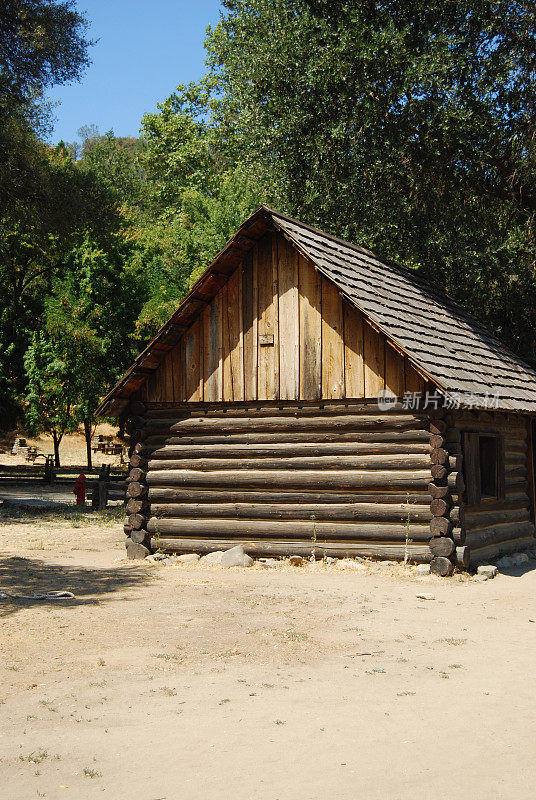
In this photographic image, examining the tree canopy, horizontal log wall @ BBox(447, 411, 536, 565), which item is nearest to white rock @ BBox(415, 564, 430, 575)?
horizontal log wall @ BBox(447, 411, 536, 565)

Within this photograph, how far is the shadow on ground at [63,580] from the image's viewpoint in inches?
416

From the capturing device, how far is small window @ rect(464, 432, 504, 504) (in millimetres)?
13367

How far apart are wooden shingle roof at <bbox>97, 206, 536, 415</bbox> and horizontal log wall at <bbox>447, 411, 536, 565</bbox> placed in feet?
1.98

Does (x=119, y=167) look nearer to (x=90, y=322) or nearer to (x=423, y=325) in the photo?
(x=90, y=322)

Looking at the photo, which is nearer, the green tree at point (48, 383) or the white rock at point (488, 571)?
the white rock at point (488, 571)

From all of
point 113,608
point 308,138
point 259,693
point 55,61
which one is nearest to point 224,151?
point 55,61

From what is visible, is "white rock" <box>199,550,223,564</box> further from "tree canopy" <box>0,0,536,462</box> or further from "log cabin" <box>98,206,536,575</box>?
"tree canopy" <box>0,0,536,462</box>

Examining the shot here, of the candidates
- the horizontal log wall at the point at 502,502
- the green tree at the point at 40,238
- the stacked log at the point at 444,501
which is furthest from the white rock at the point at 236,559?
the green tree at the point at 40,238

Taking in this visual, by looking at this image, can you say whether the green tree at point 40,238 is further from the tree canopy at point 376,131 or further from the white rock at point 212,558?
the white rock at point 212,558

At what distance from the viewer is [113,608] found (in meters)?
10.2

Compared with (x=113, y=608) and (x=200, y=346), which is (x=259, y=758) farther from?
(x=200, y=346)

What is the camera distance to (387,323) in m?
→ 12.7

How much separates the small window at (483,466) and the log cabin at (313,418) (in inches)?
1.4

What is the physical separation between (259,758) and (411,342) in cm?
848
